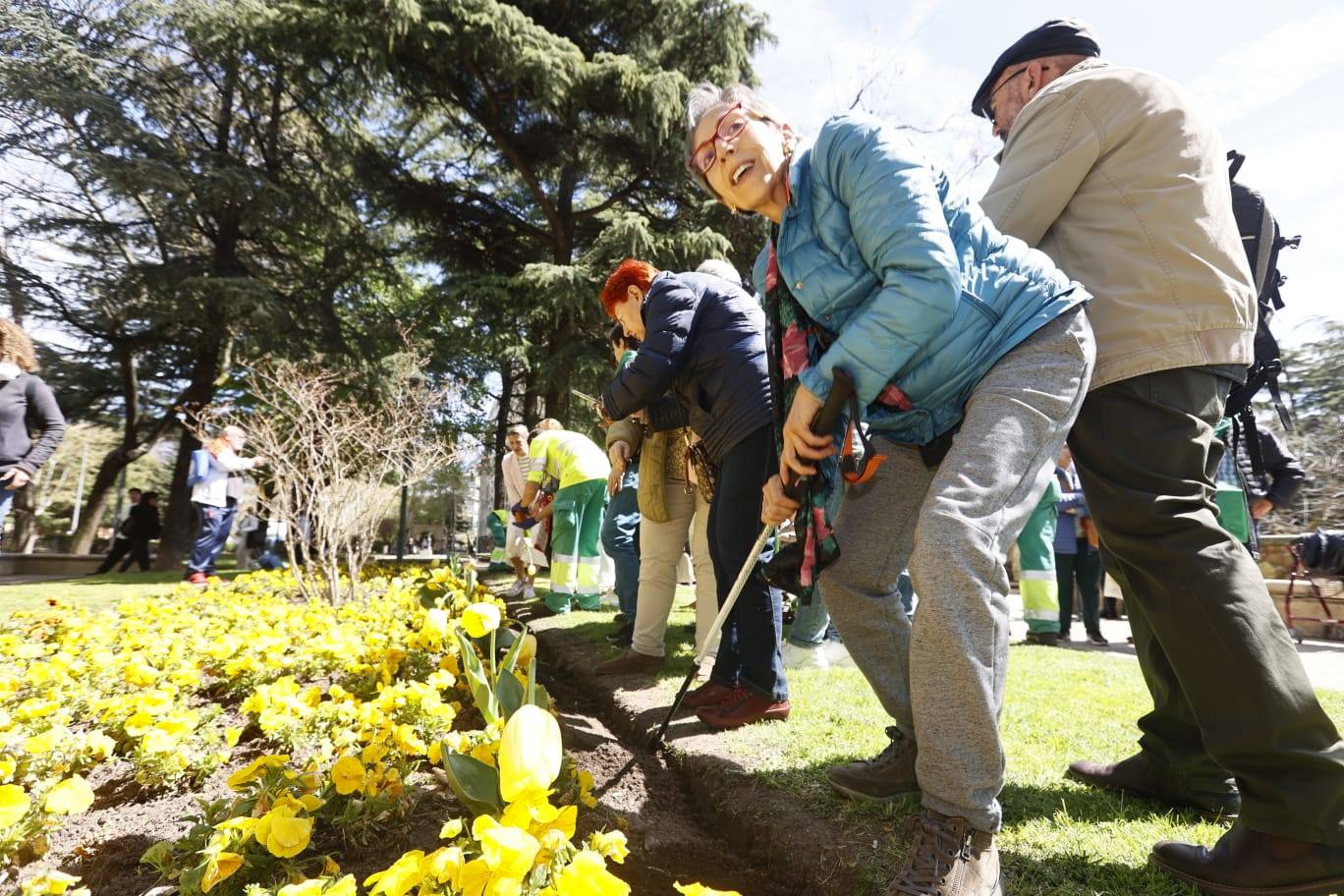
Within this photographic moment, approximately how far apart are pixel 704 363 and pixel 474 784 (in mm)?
1894

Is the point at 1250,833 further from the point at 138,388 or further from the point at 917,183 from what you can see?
the point at 138,388

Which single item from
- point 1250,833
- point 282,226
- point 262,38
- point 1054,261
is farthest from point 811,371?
point 282,226

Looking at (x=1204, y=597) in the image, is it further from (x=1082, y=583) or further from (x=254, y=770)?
(x=1082, y=583)

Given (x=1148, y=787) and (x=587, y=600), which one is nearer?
(x=1148, y=787)

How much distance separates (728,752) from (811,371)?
1312 millimetres

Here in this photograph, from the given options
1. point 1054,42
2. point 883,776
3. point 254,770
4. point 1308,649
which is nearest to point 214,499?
point 254,770

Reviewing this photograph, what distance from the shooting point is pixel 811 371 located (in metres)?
1.57

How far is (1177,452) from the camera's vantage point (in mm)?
1459

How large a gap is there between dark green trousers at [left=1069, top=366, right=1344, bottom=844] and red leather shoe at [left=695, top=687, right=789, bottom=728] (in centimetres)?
133

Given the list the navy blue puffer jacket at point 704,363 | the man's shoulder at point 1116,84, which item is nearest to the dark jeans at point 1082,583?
the navy blue puffer jacket at point 704,363

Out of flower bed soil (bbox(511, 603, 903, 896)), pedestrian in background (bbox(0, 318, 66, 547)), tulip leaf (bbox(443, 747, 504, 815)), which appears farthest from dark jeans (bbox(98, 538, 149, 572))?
tulip leaf (bbox(443, 747, 504, 815))

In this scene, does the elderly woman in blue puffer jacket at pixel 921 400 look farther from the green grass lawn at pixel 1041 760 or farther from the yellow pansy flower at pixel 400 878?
the yellow pansy flower at pixel 400 878

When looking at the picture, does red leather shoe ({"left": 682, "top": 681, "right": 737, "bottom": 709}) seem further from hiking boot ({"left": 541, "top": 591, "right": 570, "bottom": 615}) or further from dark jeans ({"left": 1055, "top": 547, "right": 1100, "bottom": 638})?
dark jeans ({"left": 1055, "top": 547, "right": 1100, "bottom": 638})

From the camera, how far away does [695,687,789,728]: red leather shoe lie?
249cm
